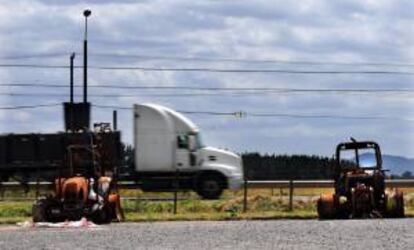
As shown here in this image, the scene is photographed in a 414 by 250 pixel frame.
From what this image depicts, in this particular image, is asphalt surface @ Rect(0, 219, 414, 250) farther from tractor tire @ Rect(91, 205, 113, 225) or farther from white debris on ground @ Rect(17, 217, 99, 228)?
tractor tire @ Rect(91, 205, 113, 225)

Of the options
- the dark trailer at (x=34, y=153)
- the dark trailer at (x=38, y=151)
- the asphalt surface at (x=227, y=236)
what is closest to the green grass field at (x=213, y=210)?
the asphalt surface at (x=227, y=236)

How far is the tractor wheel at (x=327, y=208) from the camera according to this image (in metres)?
27.3

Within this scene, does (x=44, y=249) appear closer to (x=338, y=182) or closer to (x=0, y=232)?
(x=0, y=232)

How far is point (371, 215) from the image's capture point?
27297mm

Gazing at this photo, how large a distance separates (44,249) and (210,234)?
4.65 meters

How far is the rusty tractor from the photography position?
26.3 meters

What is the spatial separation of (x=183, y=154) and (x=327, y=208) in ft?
54.5

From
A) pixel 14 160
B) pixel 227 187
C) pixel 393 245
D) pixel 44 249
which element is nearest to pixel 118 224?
pixel 44 249

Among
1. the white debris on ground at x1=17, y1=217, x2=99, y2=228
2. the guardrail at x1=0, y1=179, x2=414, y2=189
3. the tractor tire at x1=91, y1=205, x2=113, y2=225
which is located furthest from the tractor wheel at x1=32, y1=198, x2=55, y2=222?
the guardrail at x1=0, y1=179, x2=414, y2=189

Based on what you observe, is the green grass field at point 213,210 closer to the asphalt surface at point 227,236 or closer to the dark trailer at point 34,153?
the asphalt surface at point 227,236

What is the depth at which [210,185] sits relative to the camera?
43.3 metres

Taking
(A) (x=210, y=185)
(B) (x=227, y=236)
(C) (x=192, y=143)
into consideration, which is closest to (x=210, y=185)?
(A) (x=210, y=185)

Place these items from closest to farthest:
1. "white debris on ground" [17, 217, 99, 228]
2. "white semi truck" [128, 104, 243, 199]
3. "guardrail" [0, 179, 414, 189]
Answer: "white debris on ground" [17, 217, 99, 228] → "white semi truck" [128, 104, 243, 199] → "guardrail" [0, 179, 414, 189]

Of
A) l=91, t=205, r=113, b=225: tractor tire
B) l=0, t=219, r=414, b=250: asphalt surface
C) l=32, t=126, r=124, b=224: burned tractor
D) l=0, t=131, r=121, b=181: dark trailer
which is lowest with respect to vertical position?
l=0, t=219, r=414, b=250: asphalt surface
